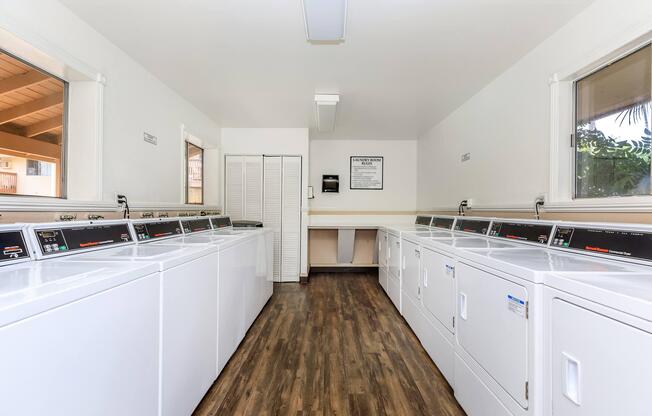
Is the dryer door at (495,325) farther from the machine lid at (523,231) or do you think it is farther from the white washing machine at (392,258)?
the white washing machine at (392,258)

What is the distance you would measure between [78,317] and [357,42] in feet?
7.32

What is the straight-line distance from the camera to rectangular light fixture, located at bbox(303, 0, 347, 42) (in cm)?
161

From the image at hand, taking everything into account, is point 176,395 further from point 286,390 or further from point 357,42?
point 357,42

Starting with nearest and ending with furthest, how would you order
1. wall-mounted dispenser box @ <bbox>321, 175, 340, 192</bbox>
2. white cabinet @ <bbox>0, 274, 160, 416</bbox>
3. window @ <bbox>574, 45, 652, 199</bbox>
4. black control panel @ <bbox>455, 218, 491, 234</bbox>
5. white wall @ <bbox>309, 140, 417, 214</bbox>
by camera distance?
white cabinet @ <bbox>0, 274, 160, 416</bbox>
window @ <bbox>574, 45, 652, 199</bbox>
black control panel @ <bbox>455, 218, 491, 234</bbox>
wall-mounted dispenser box @ <bbox>321, 175, 340, 192</bbox>
white wall @ <bbox>309, 140, 417, 214</bbox>

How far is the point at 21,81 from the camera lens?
1.68 meters

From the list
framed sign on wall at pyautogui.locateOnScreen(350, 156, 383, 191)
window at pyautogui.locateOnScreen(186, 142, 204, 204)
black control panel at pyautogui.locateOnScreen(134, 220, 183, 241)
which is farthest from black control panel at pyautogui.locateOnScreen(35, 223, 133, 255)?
framed sign on wall at pyautogui.locateOnScreen(350, 156, 383, 191)

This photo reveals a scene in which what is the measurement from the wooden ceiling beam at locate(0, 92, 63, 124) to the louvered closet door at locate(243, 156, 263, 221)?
2460 millimetres

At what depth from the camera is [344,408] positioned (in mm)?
1575

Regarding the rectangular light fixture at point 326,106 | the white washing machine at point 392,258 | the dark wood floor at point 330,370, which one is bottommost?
the dark wood floor at point 330,370

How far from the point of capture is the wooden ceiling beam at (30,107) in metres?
1.58

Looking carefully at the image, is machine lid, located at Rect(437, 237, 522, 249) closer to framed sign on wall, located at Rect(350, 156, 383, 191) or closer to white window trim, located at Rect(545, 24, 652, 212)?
white window trim, located at Rect(545, 24, 652, 212)

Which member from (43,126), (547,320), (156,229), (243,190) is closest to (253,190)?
(243,190)

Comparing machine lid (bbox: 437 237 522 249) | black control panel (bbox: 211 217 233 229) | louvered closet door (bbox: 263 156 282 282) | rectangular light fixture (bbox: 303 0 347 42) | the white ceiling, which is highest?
Answer: the white ceiling

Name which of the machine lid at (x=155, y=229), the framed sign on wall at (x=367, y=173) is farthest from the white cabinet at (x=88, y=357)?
the framed sign on wall at (x=367, y=173)
